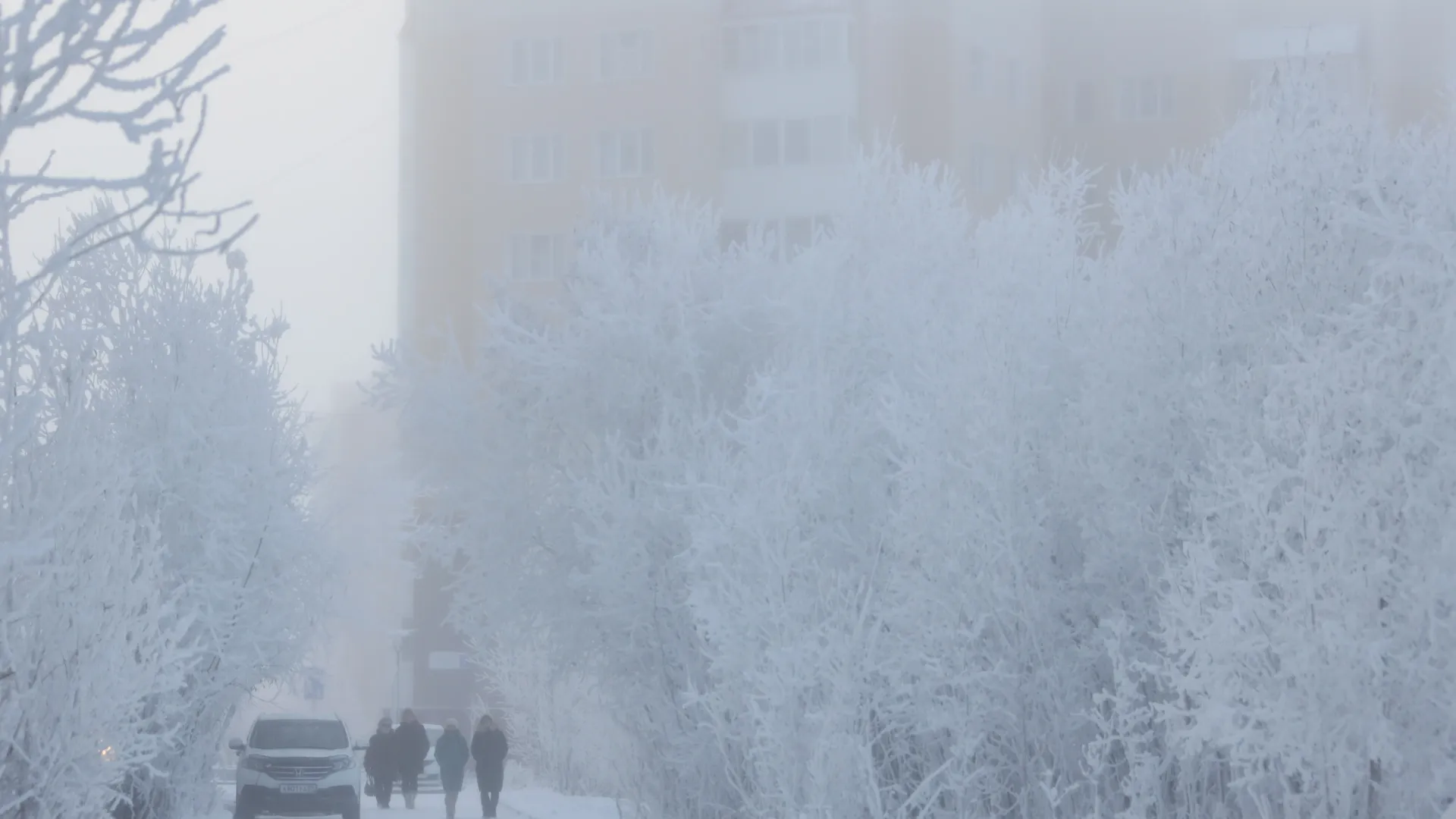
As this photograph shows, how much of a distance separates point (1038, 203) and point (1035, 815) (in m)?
7.75

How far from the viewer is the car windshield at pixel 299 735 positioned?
3122 centimetres

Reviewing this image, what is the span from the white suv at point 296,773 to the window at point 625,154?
29037 mm

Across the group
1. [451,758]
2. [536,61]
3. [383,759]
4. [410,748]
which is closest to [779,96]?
[536,61]

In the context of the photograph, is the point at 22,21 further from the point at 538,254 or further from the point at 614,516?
the point at 538,254

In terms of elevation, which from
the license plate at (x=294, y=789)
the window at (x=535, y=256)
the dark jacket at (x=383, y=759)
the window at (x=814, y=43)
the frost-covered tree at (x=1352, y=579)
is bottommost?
the dark jacket at (x=383, y=759)

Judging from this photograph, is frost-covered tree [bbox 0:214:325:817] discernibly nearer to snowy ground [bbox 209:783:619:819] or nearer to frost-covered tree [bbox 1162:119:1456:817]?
snowy ground [bbox 209:783:619:819]

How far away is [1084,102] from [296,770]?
119 ft

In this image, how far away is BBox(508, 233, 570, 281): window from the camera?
197ft

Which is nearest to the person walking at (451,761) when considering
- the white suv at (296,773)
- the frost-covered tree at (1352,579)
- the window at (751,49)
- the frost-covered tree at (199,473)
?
the white suv at (296,773)

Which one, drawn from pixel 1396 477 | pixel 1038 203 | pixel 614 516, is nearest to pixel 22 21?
pixel 1396 477

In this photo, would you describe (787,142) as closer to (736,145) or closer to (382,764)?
(736,145)

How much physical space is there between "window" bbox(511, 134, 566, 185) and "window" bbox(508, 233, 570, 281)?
1484 millimetres

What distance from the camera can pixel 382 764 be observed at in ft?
121

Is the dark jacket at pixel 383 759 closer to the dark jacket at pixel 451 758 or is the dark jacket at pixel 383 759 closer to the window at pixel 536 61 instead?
the dark jacket at pixel 451 758
